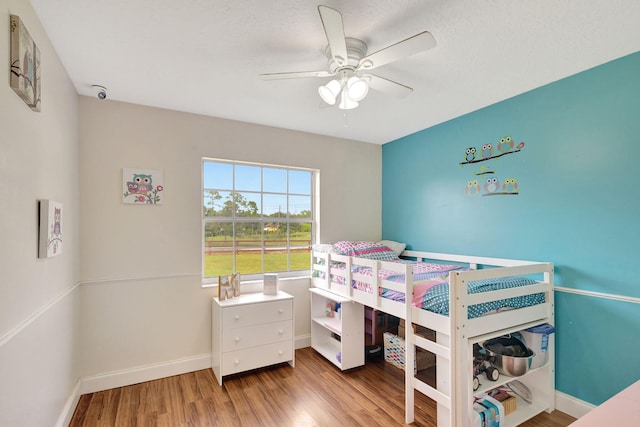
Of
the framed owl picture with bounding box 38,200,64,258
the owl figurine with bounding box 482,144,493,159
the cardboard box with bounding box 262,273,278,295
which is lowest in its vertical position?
the cardboard box with bounding box 262,273,278,295

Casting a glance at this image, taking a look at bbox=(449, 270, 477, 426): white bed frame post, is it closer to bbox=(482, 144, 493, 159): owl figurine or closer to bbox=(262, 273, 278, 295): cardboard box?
bbox=(482, 144, 493, 159): owl figurine

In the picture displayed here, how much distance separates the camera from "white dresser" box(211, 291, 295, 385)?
267cm

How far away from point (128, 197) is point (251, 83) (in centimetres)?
147

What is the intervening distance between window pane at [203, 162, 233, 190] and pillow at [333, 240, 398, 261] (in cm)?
134

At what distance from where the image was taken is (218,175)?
10.4 feet

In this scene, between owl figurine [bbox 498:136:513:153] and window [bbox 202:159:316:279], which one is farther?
window [bbox 202:159:316:279]

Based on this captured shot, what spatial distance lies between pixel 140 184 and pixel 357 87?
2.10 m

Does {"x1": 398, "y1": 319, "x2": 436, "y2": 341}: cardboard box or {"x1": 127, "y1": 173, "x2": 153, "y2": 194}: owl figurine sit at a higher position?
{"x1": 127, "y1": 173, "x2": 153, "y2": 194}: owl figurine

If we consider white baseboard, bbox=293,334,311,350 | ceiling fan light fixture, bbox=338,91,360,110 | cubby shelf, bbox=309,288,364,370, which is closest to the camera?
ceiling fan light fixture, bbox=338,91,360,110

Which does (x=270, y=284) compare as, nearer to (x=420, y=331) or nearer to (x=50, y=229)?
(x=420, y=331)

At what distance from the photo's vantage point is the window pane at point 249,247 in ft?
10.6

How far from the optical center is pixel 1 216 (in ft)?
3.93

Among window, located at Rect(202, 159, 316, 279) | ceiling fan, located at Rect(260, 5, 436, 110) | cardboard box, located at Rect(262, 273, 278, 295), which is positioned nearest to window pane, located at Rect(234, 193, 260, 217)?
window, located at Rect(202, 159, 316, 279)

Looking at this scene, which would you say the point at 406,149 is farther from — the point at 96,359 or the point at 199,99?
the point at 96,359
